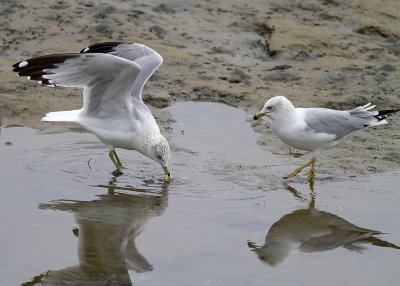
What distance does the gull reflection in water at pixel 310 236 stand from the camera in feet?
20.4

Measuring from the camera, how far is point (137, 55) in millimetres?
8531

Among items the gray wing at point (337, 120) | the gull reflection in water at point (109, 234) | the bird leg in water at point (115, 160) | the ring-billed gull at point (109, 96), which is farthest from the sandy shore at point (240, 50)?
the gull reflection in water at point (109, 234)

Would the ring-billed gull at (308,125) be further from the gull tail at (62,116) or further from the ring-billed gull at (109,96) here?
the gull tail at (62,116)

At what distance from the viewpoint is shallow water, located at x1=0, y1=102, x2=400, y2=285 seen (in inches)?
225

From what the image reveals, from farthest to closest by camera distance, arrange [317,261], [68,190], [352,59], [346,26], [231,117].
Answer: [346,26] < [352,59] < [231,117] < [68,190] < [317,261]

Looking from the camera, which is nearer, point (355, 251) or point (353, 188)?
Answer: point (355, 251)

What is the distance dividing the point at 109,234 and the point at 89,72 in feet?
5.80

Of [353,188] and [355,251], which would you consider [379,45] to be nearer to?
[353,188]

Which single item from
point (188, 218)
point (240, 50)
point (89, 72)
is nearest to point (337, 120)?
point (188, 218)

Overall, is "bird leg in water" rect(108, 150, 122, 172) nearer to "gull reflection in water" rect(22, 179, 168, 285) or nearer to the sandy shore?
A: "gull reflection in water" rect(22, 179, 168, 285)

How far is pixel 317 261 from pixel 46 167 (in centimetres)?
272

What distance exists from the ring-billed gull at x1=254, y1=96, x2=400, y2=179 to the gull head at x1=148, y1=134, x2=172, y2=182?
94 centimetres

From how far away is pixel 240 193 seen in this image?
7.27m

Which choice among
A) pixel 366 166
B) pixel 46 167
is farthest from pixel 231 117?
pixel 46 167
